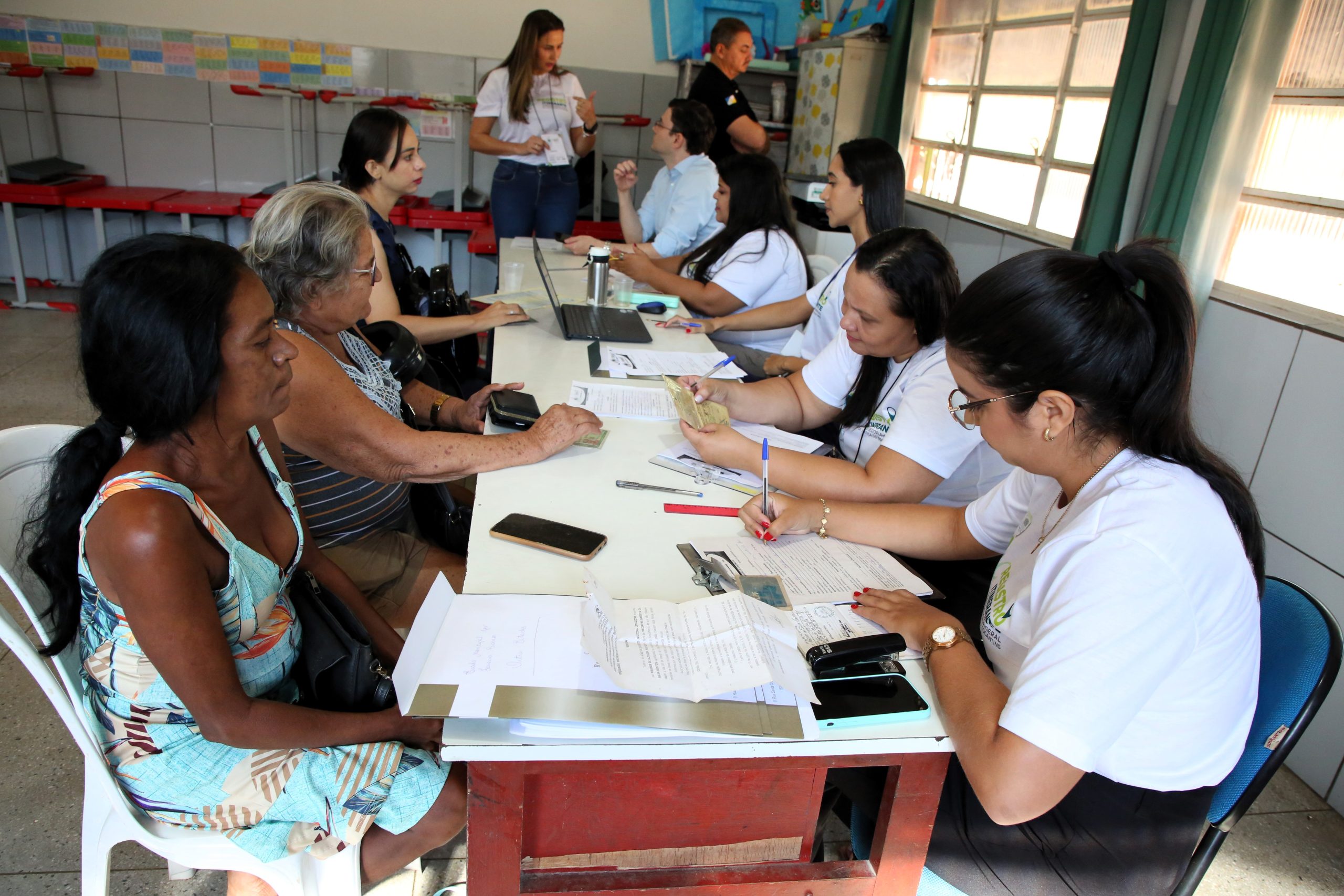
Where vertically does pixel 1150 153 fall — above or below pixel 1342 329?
above

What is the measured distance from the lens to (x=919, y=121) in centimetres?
530

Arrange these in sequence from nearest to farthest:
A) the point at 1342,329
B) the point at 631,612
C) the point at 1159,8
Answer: the point at 631,612
the point at 1342,329
the point at 1159,8

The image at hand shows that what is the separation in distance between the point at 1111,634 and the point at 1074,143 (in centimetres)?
361

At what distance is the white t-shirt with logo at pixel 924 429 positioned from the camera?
1626 mm

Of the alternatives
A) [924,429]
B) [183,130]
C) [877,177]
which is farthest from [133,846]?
[183,130]

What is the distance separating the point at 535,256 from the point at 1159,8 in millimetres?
2509

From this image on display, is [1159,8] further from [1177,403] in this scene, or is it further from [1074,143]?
[1177,403]

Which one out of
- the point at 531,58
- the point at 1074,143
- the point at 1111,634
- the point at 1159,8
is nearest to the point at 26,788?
the point at 1111,634

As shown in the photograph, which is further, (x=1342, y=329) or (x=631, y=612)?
(x=1342, y=329)

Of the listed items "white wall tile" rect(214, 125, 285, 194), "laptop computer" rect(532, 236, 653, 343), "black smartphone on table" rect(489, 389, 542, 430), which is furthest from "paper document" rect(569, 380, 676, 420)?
"white wall tile" rect(214, 125, 285, 194)

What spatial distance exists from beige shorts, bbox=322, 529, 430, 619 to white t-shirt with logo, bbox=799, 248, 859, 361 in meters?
1.47

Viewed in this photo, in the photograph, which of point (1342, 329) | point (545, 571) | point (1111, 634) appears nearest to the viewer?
point (1111, 634)

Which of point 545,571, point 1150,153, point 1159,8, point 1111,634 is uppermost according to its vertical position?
point 1159,8

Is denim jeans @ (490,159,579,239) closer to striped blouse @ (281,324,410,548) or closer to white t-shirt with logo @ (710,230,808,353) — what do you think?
white t-shirt with logo @ (710,230,808,353)
